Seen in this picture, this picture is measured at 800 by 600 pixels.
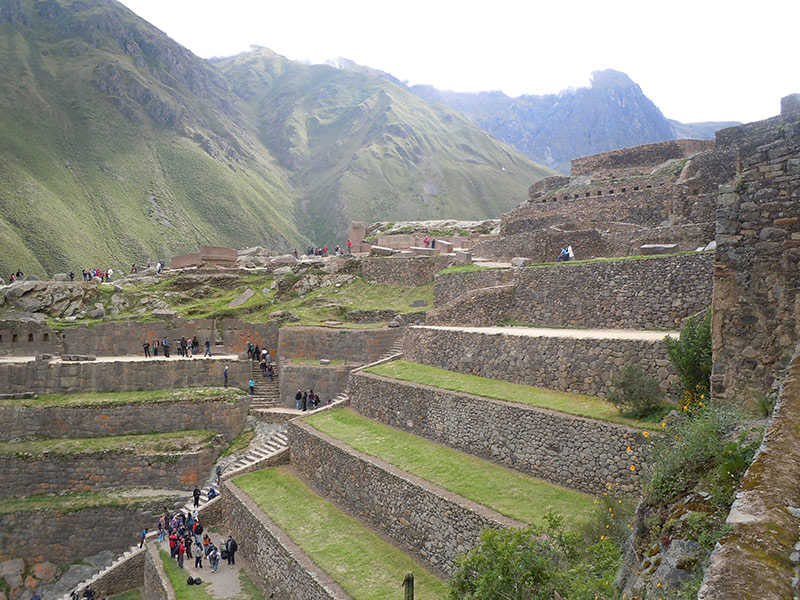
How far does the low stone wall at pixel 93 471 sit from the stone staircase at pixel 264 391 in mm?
4039

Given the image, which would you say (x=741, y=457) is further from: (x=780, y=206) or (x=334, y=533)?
(x=334, y=533)

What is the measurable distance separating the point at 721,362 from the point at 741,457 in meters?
3.33

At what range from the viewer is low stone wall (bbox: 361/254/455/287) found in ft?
95.0

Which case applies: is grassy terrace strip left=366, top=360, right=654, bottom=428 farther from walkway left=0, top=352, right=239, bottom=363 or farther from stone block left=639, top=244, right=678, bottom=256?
walkway left=0, top=352, right=239, bottom=363

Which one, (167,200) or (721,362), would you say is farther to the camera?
(167,200)

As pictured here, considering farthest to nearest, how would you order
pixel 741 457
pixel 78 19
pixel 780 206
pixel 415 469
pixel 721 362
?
pixel 78 19 → pixel 415 469 → pixel 721 362 → pixel 780 206 → pixel 741 457

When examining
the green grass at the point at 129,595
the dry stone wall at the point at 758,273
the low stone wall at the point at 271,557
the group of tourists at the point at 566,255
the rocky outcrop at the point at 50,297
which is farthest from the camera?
the rocky outcrop at the point at 50,297

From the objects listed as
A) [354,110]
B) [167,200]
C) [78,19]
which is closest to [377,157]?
[354,110]

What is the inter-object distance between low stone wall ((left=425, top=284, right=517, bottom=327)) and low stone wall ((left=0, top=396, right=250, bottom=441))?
35.1 feet

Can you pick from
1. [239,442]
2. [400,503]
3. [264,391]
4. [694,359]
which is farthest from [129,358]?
[694,359]

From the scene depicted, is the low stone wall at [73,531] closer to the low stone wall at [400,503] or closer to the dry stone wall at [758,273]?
the low stone wall at [400,503]

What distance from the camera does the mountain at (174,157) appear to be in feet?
228

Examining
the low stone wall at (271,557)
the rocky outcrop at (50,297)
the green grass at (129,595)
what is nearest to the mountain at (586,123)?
the rocky outcrop at (50,297)

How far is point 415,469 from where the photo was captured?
13.8 meters
